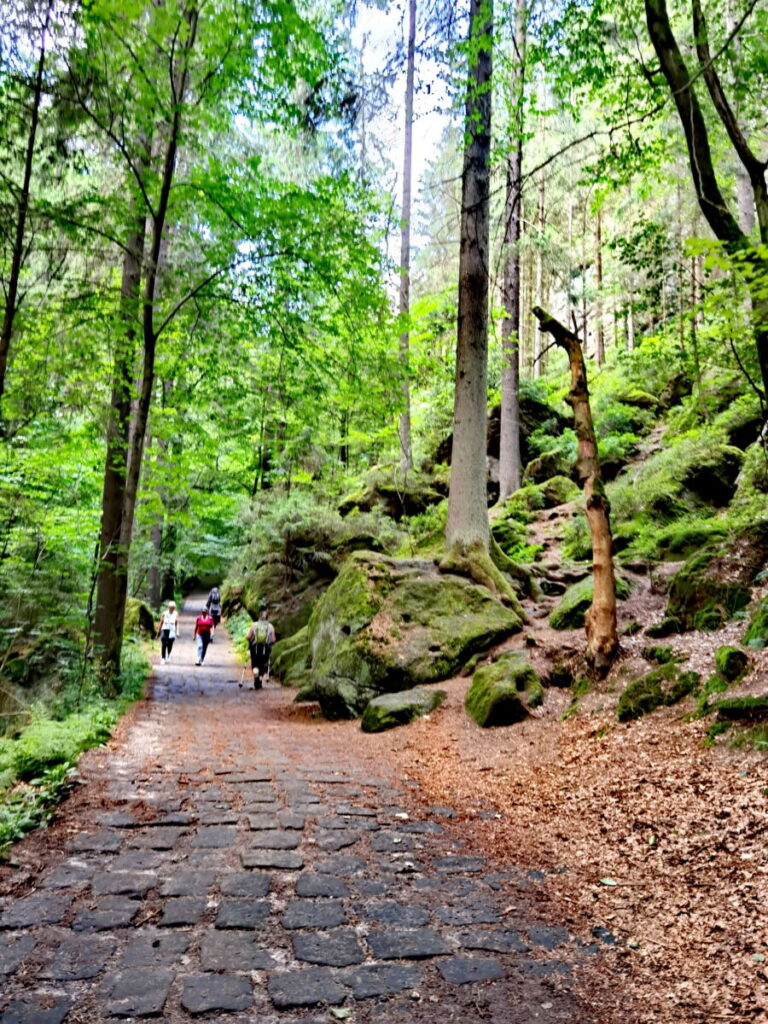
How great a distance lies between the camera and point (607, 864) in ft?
13.5

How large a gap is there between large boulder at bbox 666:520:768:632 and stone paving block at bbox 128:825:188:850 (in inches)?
242

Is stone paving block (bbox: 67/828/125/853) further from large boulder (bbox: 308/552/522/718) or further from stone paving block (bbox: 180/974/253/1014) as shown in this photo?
large boulder (bbox: 308/552/522/718)

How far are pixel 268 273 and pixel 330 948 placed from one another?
31.8 feet

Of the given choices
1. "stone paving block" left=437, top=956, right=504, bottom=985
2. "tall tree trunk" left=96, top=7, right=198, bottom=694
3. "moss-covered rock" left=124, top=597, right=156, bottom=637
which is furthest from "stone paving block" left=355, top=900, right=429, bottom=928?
"moss-covered rock" left=124, top=597, right=156, bottom=637

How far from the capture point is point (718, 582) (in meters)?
7.82

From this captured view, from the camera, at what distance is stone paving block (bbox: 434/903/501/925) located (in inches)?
131

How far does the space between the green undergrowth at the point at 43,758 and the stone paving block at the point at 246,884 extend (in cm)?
149

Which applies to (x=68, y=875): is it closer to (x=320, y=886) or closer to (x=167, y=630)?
(x=320, y=886)

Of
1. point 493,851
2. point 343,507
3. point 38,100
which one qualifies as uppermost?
point 38,100

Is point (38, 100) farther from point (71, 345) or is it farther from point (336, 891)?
point (336, 891)

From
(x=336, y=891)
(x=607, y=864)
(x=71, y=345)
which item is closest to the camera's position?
(x=336, y=891)

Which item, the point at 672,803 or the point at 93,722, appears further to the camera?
the point at 93,722

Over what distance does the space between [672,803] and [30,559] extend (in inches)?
412

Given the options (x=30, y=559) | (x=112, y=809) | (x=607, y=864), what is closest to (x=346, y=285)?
(x=30, y=559)
